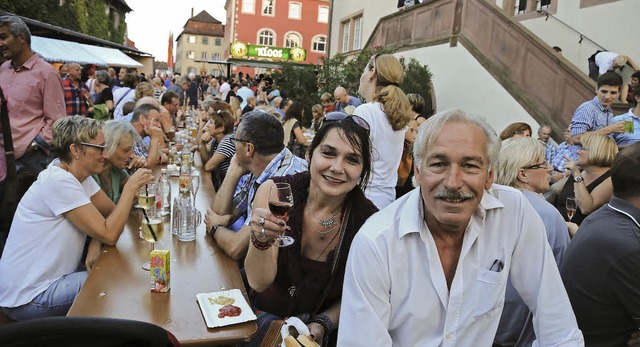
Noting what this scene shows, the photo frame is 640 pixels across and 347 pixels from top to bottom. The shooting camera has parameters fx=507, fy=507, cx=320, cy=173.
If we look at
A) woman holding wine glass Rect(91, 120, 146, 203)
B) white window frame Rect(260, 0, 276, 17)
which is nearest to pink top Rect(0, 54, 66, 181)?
woman holding wine glass Rect(91, 120, 146, 203)

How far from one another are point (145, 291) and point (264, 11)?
47.4m

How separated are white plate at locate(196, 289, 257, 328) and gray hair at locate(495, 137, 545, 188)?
1.79 meters

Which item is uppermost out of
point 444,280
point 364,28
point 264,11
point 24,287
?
point 264,11

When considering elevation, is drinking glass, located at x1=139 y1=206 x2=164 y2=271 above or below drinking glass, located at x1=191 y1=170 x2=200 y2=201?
above

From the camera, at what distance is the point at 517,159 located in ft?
10.2

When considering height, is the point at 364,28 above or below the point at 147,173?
above

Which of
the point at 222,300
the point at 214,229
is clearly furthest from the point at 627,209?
the point at 214,229

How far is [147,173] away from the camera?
3.29 m

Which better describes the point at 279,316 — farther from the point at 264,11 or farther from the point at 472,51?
the point at 264,11

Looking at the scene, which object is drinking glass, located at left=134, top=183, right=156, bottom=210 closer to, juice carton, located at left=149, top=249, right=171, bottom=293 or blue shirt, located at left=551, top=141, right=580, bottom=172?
juice carton, located at left=149, top=249, right=171, bottom=293

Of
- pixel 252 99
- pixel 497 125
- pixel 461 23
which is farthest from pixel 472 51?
pixel 252 99

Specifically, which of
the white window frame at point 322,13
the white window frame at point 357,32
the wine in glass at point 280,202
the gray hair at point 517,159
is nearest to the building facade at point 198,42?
the white window frame at point 322,13

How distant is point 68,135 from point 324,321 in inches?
75.4

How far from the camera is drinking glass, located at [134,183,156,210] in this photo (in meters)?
3.30
